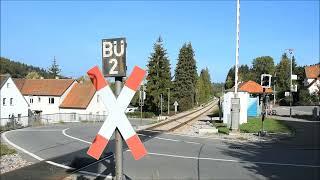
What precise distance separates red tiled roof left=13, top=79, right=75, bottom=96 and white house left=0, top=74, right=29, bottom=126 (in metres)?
12.2

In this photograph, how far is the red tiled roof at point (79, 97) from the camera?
77919 mm

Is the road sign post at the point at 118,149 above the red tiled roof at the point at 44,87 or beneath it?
beneath

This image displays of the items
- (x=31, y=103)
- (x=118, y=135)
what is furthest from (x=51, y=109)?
(x=118, y=135)

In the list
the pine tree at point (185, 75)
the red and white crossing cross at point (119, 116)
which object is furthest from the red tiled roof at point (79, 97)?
→ the red and white crossing cross at point (119, 116)

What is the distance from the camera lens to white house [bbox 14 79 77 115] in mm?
81062

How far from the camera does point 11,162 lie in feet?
47.2

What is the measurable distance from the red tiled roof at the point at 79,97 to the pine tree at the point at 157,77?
1097 centimetres

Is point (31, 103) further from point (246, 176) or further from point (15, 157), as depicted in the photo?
point (246, 176)

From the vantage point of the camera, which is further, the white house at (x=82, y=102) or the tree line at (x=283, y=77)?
the tree line at (x=283, y=77)

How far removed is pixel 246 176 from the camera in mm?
12391

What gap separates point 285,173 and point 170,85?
74.8m

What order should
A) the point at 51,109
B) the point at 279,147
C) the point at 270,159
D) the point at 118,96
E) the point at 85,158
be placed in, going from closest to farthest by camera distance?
the point at 118,96, the point at 85,158, the point at 270,159, the point at 279,147, the point at 51,109

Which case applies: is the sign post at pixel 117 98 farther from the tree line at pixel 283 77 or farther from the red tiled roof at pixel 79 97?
the red tiled roof at pixel 79 97

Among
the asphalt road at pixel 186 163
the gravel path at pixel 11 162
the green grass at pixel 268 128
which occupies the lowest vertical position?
the asphalt road at pixel 186 163
